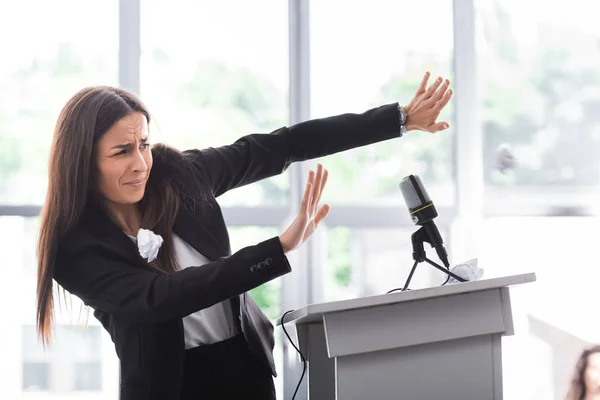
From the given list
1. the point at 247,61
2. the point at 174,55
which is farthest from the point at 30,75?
the point at 247,61

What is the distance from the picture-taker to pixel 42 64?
3068 millimetres

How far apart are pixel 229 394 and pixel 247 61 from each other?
1.79 metres

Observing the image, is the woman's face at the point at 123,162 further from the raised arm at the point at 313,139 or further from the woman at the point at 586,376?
the woman at the point at 586,376

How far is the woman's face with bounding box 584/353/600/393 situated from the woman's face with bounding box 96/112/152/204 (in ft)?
6.35

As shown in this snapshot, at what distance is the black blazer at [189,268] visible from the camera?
4.77 feet

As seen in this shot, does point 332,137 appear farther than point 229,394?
Yes

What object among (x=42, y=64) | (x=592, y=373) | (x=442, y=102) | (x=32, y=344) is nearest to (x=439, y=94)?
(x=442, y=102)

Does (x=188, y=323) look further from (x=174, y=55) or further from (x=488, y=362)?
(x=174, y=55)

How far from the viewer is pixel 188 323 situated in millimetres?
1703

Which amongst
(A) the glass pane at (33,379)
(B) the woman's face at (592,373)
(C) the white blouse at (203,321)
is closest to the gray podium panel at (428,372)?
(C) the white blouse at (203,321)

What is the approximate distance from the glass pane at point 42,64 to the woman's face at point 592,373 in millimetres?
2297

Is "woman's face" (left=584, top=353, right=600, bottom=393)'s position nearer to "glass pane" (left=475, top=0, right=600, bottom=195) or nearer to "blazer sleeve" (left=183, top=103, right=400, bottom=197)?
"glass pane" (left=475, top=0, right=600, bottom=195)

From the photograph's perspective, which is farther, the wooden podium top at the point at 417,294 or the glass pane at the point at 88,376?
the glass pane at the point at 88,376

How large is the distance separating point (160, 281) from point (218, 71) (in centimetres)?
177
